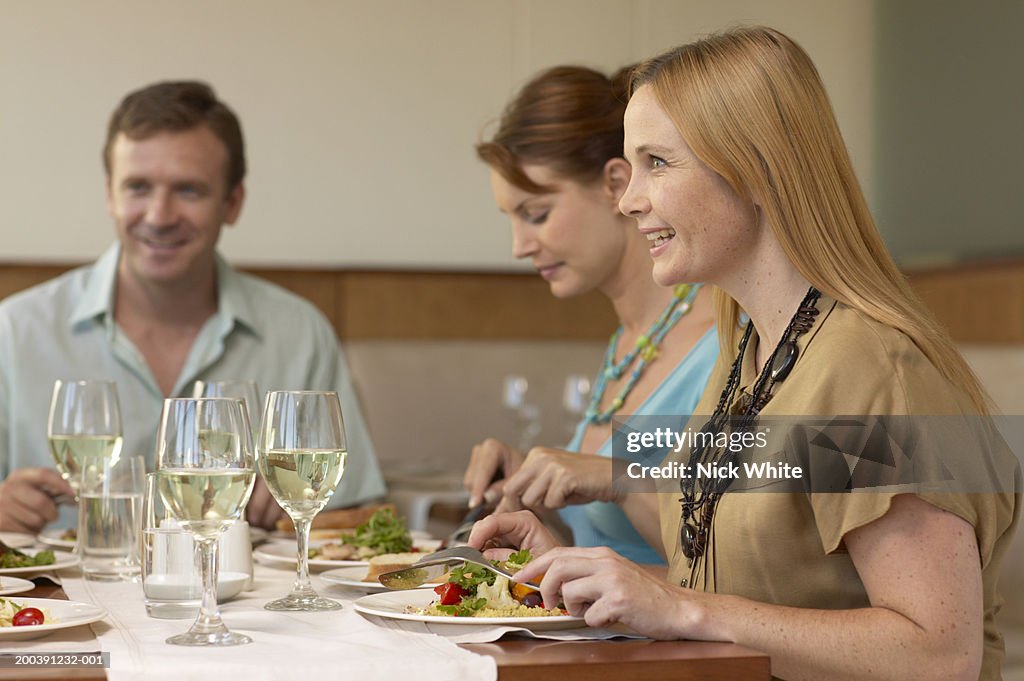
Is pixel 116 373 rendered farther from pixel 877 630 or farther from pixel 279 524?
pixel 877 630

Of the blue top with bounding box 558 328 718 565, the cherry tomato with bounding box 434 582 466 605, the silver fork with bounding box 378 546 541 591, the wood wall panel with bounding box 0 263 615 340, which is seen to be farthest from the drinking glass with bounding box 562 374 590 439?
the cherry tomato with bounding box 434 582 466 605

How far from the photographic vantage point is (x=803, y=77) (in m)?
1.36

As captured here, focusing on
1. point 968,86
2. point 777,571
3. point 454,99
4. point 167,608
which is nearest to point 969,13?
point 968,86

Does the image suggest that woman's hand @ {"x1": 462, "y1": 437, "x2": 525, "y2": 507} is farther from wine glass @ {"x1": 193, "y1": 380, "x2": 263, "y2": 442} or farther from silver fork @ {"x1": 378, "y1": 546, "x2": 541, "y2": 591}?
silver fork @ {"x1": 378, "y1": 546, "x2": 541, "y2": 591}

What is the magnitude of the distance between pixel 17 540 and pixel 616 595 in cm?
112

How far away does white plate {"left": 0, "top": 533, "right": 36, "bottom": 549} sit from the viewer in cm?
184

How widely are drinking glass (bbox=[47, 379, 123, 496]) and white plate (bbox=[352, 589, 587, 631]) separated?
2.27ft

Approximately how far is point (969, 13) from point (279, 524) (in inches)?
131

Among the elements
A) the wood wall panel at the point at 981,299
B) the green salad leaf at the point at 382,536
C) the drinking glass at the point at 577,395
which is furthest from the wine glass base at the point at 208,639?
the wood wall panel at the point at 981,299

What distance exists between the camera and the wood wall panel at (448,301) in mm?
4090

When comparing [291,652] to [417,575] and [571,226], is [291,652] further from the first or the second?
[571,226]

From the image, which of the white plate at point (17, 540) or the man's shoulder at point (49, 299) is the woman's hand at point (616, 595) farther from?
the man's shoulder at point (49, 299)

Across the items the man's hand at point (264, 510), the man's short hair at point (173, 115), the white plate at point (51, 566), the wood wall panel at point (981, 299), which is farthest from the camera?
the wood wall panel at point (981, 299)

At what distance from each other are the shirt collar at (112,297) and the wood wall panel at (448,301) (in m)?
1.19
